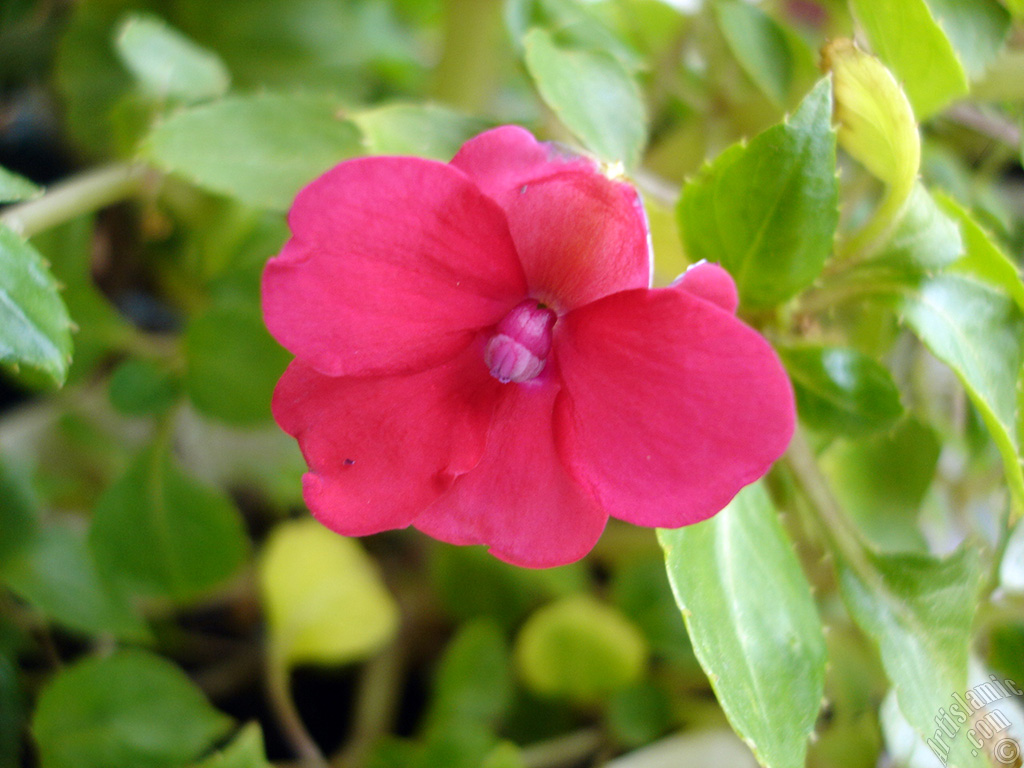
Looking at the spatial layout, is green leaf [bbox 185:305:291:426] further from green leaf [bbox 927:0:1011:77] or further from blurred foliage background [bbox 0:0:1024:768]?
green leaf [bbox 927:0:1011:77]

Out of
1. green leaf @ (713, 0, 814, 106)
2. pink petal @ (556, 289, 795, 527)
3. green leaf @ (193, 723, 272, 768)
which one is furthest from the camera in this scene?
green leaf @ (713, 0, 814, 106)

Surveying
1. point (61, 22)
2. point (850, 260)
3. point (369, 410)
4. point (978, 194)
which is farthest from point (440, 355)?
point (61, 22)

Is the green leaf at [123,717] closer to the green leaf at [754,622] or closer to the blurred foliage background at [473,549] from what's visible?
the blurred foliage background at [473,549]

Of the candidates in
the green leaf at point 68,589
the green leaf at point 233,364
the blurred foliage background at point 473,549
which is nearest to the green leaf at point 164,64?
the blurred foliage background at point 473,549

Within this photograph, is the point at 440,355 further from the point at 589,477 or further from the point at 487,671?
the point at 487,671

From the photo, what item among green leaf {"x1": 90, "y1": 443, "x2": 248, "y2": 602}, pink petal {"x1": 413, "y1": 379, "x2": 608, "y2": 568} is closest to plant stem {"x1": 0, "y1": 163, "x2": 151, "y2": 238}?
green leaf {"x1": 90, "y1": 443, "x2": 248, "y2": 602}

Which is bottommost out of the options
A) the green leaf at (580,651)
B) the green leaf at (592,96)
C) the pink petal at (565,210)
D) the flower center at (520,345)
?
the green leaf at (580,651)

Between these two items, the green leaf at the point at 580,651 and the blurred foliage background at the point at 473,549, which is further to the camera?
the green leaf at the point at 580,651
